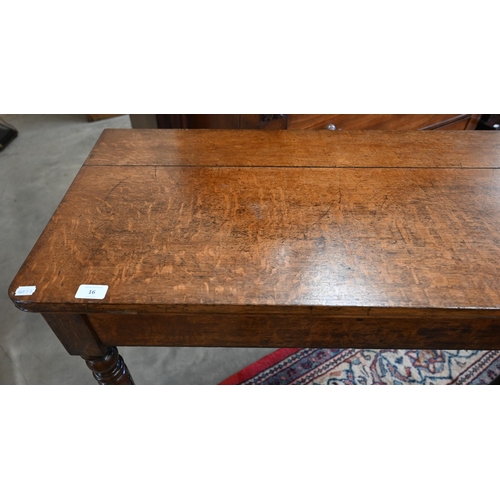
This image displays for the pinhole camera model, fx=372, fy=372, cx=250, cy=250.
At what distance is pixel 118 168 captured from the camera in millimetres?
1029

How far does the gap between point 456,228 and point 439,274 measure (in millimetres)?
165

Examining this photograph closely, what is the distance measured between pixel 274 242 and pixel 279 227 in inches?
2.0

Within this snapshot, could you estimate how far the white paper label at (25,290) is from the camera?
72 centimetres

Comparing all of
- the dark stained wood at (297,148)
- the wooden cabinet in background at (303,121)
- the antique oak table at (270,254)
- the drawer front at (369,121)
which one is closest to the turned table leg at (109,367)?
the antique oak table at (270,254)

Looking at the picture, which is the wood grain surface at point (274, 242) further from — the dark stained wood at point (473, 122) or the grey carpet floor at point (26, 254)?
the dark stained wood at point (473, 122)

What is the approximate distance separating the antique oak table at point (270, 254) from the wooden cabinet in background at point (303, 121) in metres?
0.48

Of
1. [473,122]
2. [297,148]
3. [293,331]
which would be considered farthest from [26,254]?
[473,122]

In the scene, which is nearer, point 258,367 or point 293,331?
point 293,331

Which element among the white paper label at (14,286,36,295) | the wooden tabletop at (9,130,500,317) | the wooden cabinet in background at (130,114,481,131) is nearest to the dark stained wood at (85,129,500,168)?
the wooden tabletop at (9,130,500,317)

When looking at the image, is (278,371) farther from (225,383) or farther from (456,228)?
(456,228)

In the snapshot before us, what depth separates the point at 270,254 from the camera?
0.79 metres

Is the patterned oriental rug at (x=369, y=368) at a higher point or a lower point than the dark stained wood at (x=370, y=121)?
lower

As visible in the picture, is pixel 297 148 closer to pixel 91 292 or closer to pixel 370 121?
pixel 91 292

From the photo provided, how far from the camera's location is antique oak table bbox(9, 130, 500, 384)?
718 millimetres
